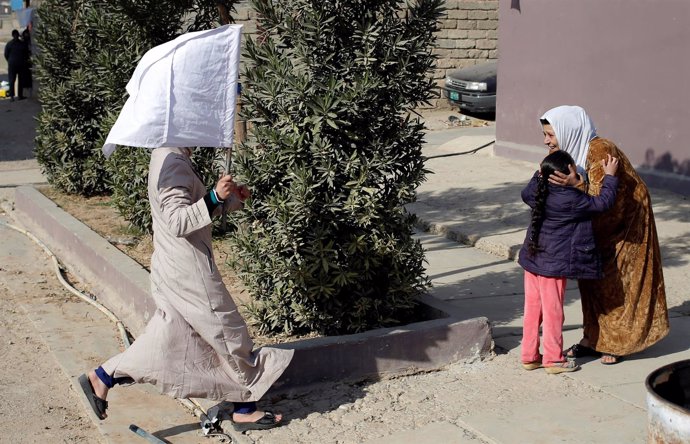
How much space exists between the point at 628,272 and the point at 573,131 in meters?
0.97

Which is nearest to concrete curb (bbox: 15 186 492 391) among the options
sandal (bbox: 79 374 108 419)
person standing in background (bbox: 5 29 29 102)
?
sandal (bbox: 79 374 108 419)

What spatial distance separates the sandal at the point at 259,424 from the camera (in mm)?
5277

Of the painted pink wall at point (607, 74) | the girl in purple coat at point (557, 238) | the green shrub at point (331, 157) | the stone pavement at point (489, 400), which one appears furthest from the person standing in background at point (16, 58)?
the girl in purple coat at point (557, 238)

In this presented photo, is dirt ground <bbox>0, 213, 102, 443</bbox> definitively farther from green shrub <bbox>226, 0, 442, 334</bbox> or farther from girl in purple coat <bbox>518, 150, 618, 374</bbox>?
girl in purple coat <bbox>518, 150, 618, 374</bbox>

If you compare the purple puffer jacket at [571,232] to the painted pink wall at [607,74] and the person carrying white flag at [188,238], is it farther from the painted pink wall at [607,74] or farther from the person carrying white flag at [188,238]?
the painted pink wall at [607,74]

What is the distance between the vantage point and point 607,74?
12.7 m

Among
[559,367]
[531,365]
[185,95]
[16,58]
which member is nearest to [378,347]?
[531,365]

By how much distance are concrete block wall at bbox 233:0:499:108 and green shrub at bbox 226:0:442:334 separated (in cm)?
1570

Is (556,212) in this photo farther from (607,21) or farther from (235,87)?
(607,21)

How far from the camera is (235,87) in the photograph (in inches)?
197

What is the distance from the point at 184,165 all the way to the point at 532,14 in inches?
394

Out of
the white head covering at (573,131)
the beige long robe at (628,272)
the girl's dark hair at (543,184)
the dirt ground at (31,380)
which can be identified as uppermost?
the white head covering at (573,131)

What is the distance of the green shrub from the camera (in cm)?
588

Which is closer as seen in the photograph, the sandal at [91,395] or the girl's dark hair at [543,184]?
the sandal at [91,395]
